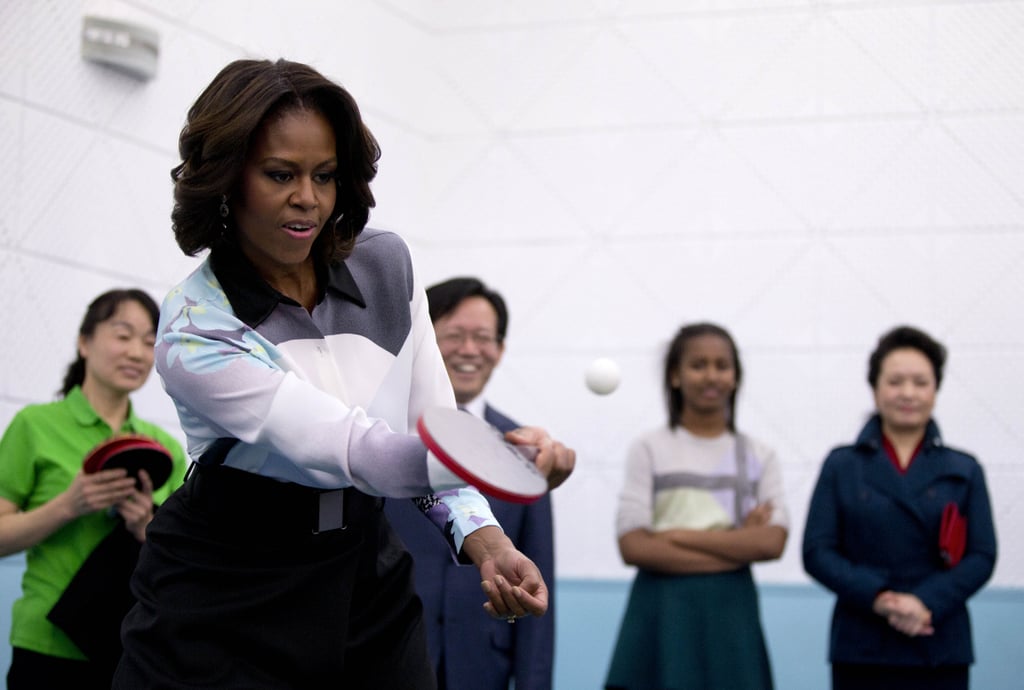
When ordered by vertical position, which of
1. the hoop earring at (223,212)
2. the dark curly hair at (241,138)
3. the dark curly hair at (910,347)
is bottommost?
the hoop earring at (223,212)

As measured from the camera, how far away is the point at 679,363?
16.8 ft

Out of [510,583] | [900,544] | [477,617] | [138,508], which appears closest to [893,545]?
[900,544]

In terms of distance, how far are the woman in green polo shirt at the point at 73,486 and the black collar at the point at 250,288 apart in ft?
6.44

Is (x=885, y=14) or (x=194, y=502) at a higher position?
(x=885, y=14)

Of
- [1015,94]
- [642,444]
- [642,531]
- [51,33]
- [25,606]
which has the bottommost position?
[25,606]

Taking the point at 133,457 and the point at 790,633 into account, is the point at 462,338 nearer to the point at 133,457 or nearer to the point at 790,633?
the point at 133,457

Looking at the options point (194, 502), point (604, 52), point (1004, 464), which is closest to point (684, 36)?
point (604, 52)

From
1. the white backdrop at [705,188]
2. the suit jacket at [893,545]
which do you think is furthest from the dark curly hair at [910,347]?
the white backdrop at [705,188]

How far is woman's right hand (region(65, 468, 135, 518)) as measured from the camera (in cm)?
403

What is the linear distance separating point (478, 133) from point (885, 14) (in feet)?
6.87

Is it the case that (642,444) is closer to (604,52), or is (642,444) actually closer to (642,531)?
(642,531)

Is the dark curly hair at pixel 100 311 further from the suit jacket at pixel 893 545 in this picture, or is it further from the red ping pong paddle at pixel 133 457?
the suit jacket at pixel 893 545

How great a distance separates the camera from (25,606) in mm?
4105

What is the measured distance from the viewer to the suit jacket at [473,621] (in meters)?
3.80
